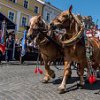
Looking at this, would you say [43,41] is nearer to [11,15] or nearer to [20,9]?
[11,15]

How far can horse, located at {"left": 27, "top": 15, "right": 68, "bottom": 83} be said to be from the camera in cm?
948

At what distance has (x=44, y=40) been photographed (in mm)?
9875

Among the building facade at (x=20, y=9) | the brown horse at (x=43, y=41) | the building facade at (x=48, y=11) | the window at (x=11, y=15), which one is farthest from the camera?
the building facade at (x=48, y=11)

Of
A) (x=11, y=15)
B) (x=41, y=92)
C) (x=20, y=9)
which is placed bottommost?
(x=41, y=92)

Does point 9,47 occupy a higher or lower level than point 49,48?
higher

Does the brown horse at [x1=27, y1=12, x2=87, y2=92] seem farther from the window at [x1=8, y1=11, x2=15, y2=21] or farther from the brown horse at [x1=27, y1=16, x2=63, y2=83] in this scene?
the window at [x1=8, y1=11, x2=15, y2=21]

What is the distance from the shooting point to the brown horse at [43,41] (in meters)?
9.48

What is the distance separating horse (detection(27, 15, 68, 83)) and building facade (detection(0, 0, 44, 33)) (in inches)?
1479

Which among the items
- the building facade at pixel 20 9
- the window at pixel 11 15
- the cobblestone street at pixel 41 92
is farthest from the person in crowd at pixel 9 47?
the window at pixel 11 15

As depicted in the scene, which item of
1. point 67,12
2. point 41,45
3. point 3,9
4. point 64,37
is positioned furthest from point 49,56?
point 3,9

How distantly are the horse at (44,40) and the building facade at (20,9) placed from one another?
1479 inches

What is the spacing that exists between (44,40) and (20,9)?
143ft

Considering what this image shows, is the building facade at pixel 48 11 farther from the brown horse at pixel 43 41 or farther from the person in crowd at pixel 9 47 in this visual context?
the brown horse at pixel 43 41

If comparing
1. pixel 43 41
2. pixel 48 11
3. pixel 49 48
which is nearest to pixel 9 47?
pixel 49 48
